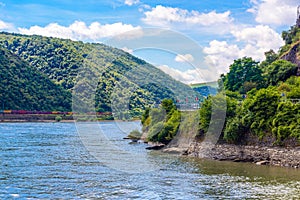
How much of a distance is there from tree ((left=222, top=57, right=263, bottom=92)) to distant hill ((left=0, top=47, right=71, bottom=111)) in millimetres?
103743

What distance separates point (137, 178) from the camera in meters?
37.8

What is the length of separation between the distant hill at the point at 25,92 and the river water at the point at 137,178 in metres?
126

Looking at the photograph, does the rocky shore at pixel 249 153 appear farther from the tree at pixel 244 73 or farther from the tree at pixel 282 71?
the tree at pixel 244 73

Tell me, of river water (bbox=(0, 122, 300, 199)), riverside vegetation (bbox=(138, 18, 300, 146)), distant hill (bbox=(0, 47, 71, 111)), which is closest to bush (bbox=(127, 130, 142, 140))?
riverside vegetation (bbox=(138, 18, 300, 146))

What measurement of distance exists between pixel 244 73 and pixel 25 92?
374ft

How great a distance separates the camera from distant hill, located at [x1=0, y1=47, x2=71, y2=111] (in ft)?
577

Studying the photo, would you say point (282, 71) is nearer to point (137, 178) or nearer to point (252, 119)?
point (252, 119)

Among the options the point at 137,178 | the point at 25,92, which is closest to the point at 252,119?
the point at 137,178

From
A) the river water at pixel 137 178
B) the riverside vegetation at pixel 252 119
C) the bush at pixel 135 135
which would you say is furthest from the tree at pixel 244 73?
the river water at pixel 137 178

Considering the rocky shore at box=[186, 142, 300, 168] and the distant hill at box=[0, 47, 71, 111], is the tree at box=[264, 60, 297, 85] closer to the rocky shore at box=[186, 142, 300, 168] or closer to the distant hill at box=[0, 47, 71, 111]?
the rocky shore at box=[186, 142, 300, 168]

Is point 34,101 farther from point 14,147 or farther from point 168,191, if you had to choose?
point 168,191

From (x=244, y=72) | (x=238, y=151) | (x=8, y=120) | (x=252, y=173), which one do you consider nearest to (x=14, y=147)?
(x=238, y=151)

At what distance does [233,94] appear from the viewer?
71.8 metres

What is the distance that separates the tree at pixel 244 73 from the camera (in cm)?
9292
